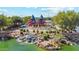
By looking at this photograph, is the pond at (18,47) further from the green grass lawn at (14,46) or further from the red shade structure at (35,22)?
the red shade structure at (35,22)

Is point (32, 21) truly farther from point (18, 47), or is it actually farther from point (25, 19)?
point (18, 47)

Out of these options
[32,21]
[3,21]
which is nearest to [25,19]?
[32,21]

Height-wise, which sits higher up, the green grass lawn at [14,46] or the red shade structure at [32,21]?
the red shade structure at [32,21]

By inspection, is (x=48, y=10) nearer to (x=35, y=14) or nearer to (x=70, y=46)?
(x=35, y=14)

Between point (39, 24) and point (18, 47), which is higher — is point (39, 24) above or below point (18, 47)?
above

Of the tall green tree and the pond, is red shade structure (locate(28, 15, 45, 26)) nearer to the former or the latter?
the tall green tree

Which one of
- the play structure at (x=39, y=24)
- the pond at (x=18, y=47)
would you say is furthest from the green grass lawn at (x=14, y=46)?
the play structure at (x=39, y=24)
